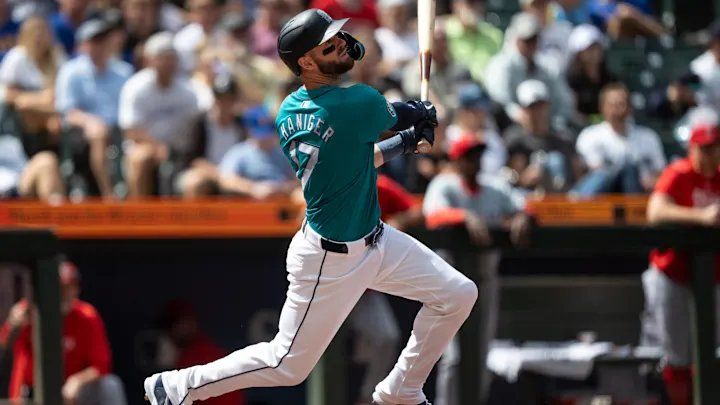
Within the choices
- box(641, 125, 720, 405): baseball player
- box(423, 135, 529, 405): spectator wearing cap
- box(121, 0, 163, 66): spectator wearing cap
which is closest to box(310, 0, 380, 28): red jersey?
box(121, 0, 163, 66): spectator wearing cap

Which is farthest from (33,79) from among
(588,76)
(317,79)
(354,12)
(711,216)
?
(317,79)

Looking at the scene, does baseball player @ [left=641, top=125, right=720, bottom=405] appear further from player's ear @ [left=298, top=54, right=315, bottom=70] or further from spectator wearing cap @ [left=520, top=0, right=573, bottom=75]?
player's ear @ [left=298, top=54, right=315, bottom=70]

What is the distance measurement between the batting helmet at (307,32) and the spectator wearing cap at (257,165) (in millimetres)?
3731

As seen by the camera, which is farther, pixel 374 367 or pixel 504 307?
pixel 504 307

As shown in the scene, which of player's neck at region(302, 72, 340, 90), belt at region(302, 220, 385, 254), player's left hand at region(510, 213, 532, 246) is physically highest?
player's neck at region(302, 72, 340, 90)

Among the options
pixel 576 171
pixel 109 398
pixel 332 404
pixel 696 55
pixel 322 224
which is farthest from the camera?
pixel 696 55

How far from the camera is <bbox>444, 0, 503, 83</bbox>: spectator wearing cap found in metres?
11.5

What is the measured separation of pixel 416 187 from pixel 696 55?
11.1 ft

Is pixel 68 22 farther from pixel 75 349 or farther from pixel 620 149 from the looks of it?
pixel 620 149

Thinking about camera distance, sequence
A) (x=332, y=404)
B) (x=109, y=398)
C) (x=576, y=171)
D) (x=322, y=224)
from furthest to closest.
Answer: (x=576, y=171)
(x=109, y=398)
(x=332, y=404)
(x=322, y=224)

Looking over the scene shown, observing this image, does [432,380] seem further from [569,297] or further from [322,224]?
[322,224]

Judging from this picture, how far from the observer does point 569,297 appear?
986 centimetres

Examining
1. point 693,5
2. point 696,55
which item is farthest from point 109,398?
point 693,5

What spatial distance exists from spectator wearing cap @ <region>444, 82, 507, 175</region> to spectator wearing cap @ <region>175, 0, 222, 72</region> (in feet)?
6.36
